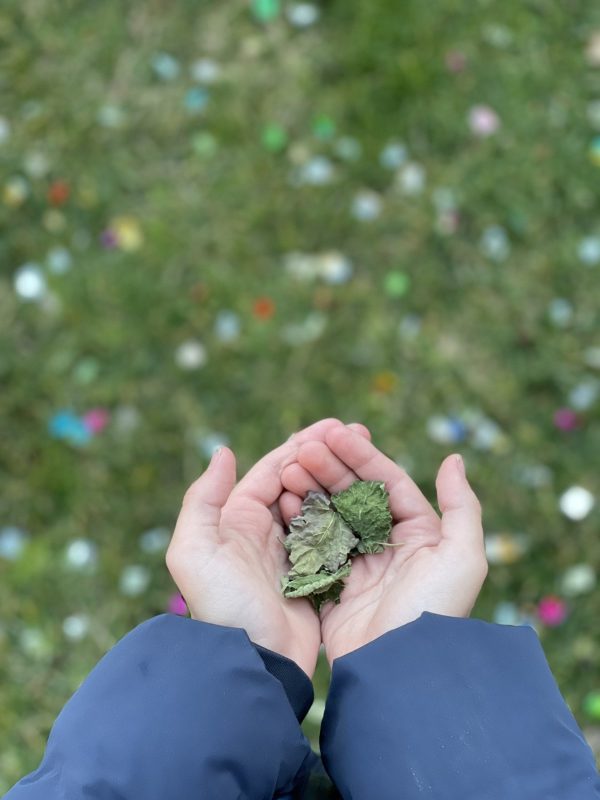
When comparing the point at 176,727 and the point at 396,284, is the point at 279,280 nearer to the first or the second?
the point at 396,284

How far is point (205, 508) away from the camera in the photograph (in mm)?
1905

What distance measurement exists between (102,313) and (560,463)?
189 centimetres

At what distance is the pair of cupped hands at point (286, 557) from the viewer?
6.07 feet

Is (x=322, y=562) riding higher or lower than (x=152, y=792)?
lower

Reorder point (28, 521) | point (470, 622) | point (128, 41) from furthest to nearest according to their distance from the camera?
point (128, 41), point (28, 521), point (470, 622)

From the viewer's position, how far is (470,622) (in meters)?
1.75

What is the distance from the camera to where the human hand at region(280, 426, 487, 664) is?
186cm

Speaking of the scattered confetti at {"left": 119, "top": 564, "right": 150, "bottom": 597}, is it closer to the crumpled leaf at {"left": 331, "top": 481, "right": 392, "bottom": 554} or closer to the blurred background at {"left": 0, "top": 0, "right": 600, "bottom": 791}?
the blurred background at {"left": 0, "top": 0, "right": 600, "bottom": 791}

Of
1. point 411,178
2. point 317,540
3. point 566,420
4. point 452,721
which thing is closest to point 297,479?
point 317,540

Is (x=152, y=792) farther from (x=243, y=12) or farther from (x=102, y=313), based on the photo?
(x=243, y=12)

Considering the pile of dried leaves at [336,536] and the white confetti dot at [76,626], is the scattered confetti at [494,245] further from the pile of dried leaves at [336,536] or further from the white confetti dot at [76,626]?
the white confetti dot at [76,626]

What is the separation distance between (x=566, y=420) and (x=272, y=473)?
4.84 feet

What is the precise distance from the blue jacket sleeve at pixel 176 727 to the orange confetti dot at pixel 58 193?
219 centimetres

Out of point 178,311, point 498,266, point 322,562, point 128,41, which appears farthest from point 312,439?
point 128,41
